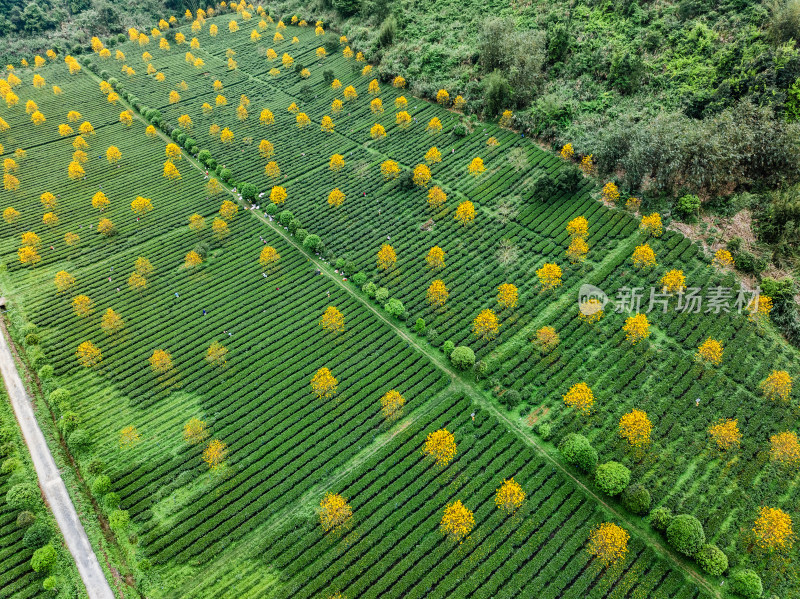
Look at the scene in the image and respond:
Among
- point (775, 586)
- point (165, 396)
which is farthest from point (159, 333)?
point (775, 586)

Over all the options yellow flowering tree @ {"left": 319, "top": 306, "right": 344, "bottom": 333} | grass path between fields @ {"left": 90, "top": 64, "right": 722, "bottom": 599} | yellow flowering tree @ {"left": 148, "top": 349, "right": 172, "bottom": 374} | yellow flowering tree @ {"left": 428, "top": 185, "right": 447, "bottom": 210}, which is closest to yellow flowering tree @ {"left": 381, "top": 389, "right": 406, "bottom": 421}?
grass path between fields @ {"left": 90, "top": 64, "right": 722, "bottom": 599}

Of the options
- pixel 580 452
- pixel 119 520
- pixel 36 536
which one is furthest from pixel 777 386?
pixel 36 536

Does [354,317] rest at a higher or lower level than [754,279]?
lower

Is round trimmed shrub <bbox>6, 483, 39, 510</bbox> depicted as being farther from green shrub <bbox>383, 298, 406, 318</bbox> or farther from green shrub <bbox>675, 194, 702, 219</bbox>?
green shrub <bbox>675, 194, 702, 219</bbox>

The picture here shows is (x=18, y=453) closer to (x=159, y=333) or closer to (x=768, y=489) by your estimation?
(x=159, y=333)

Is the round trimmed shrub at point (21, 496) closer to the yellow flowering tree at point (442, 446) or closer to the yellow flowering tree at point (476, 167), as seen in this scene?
the yellow flowering tree at point (442, 446)

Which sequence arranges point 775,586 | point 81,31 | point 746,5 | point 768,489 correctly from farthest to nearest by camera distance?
point 81,31
point 746,5
point 768,489
point 775,586

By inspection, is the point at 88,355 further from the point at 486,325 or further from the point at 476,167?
the point at 476,167

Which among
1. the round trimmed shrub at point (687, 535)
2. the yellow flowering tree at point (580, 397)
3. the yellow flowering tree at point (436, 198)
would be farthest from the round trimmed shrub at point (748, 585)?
the yellow flowering tree at point (436, 198)
